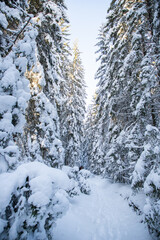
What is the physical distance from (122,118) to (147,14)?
5971 millimetres

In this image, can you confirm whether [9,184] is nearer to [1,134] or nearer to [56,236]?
[1,134]

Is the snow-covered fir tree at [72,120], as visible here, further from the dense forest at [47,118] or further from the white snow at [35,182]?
the white snow at [35,182]

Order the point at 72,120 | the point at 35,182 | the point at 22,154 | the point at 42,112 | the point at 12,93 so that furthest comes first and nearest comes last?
the point at 72,120 → the point at 42,112 → the point at 22,154 → the point at 12,93 → the point at 35,182

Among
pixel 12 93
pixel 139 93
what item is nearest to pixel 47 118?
pixel 12 93

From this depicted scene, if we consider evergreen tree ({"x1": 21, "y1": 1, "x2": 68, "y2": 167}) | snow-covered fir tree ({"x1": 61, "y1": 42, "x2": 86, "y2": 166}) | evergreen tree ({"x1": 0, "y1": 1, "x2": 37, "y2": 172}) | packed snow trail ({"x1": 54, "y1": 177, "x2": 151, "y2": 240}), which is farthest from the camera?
snow-covered fir tree ({"x1": 61, "y1": 42, "x2": 86, "y2": 166})

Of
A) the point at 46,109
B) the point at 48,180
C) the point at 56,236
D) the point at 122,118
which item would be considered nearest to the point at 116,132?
the point at 122,118

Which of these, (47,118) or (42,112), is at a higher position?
(42,112)

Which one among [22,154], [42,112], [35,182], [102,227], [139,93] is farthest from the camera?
[42,112]

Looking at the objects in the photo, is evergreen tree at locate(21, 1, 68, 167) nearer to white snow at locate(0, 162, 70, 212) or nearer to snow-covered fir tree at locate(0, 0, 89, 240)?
snow-covered fir tree at locate(0, 0, 89, 240)

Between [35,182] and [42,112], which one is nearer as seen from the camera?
[35,182]

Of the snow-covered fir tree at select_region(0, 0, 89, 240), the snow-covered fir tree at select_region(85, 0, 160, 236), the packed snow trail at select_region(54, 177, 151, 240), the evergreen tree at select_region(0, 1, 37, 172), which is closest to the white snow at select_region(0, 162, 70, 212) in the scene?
the snow-covered fir tree at select_region(0, 0, 89, 240)

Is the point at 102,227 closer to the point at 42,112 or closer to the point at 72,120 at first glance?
the point at 42,112

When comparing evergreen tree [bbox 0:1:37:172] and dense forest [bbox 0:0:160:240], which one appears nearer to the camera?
dense forest [bbox 0:0:160:240]

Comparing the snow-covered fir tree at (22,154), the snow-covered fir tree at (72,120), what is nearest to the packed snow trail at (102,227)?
the snow-covered fir tree at (22,154)
